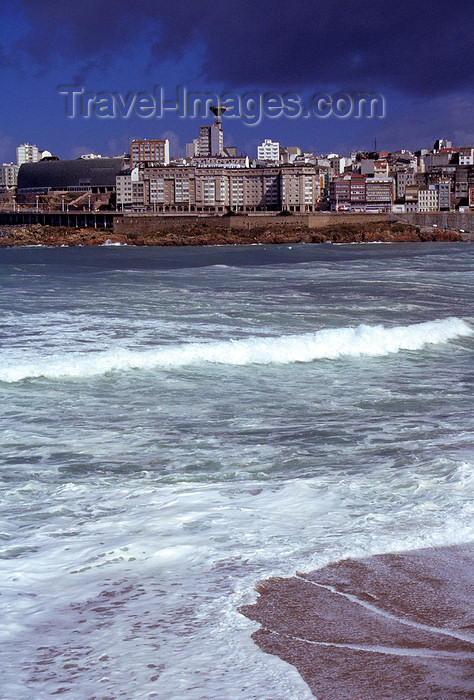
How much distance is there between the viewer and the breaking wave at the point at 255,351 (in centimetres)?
912

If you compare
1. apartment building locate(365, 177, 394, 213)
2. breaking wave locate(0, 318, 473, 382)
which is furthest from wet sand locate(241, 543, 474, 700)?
apartment building locate(365, 177, 394, 213)

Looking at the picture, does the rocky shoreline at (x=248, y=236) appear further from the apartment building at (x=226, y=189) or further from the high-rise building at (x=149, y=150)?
the high-rise building at (x=149, y=150)

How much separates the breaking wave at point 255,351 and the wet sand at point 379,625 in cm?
611

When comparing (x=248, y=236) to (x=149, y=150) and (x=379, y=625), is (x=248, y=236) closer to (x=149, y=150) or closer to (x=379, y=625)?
(x=149, y=150)

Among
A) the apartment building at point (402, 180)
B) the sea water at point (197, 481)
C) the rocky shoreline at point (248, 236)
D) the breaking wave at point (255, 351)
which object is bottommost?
the sea water at point (197, 481)

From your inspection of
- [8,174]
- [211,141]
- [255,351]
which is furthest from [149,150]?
[255,351]

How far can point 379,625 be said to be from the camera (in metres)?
2.97

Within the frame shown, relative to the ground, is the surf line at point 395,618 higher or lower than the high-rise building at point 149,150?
lower

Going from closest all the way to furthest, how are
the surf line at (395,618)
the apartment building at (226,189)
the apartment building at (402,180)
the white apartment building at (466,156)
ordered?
the surf line at (395,618) → the apartment building at (226,189) → the apartment building at (402,180) → the white apartment building at (466,156)

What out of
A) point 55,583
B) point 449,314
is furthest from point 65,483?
point 449,314

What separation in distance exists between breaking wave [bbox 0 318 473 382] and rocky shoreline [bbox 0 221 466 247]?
6730 centimetres

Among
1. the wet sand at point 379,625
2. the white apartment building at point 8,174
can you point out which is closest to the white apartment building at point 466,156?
the white apartment building at point 8,174

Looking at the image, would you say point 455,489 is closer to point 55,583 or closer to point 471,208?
point 55,583

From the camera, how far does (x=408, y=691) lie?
2.51m
